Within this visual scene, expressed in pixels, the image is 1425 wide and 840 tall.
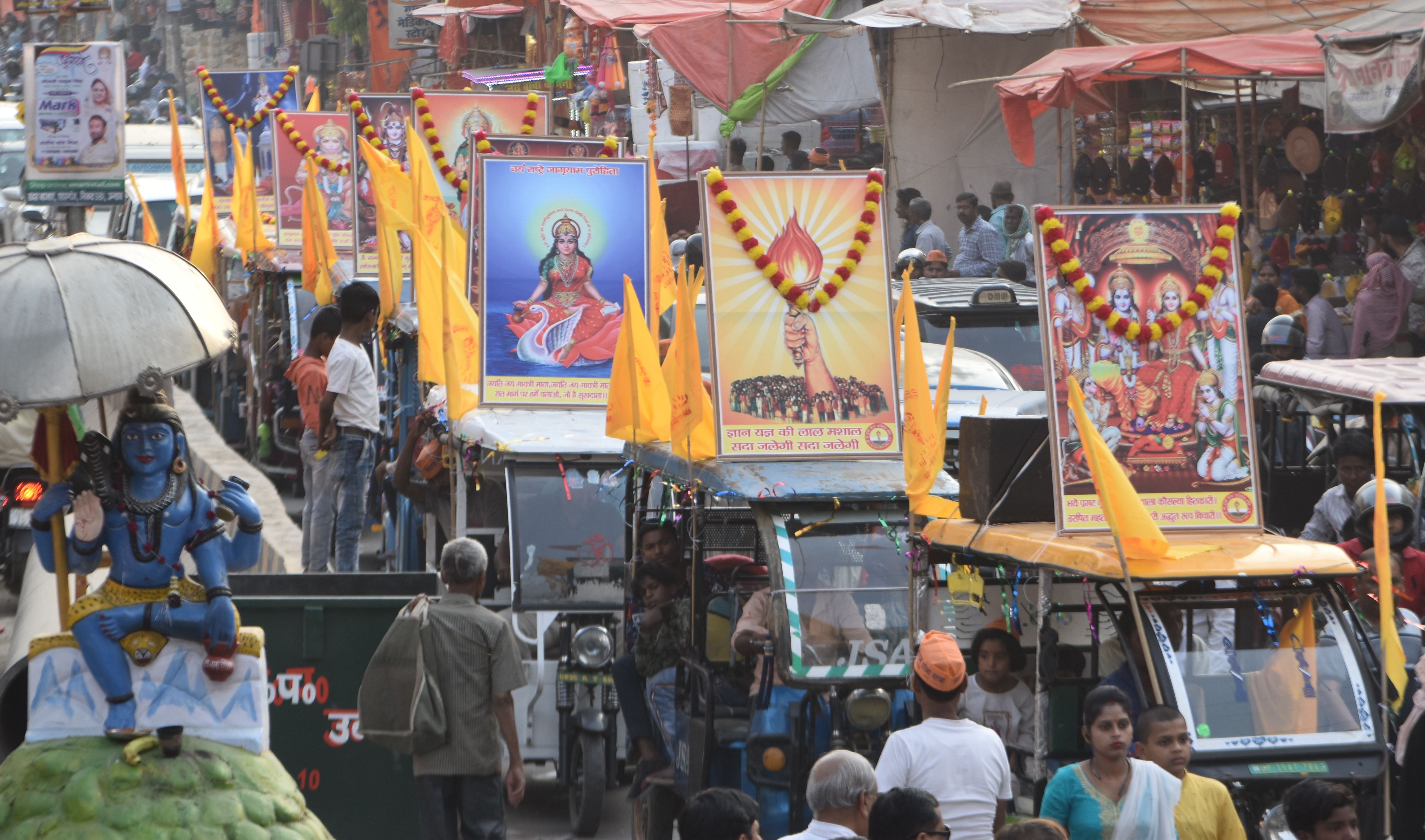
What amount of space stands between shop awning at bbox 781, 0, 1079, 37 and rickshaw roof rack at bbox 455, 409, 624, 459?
22.2 feet

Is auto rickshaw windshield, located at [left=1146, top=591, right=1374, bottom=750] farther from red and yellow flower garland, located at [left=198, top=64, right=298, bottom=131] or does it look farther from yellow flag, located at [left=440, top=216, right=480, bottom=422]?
red and yellow flower garland, located at [left=198, top=64, right=298, bottom=131]

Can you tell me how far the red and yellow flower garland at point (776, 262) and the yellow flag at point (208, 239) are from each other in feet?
36.1

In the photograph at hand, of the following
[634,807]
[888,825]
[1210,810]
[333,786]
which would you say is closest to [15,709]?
[333,786]

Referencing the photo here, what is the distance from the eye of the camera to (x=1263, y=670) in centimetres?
594

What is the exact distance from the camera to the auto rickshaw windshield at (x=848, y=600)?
6.18 metres

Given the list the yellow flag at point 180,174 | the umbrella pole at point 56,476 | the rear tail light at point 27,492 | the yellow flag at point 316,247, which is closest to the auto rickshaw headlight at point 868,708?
the umbrella pole at point 56,476

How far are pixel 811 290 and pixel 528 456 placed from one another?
192cm

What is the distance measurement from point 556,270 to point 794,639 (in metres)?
4.40

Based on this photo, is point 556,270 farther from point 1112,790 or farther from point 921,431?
point 1112,790

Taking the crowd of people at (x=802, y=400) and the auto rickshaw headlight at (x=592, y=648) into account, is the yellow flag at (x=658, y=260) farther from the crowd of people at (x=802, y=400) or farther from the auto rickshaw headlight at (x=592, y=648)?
the crowd of people at (x=802, y=400)

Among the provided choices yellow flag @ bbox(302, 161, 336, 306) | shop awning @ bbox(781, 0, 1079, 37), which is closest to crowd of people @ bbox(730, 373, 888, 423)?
yellow flag @ bbox(302, 161, 336, 306)

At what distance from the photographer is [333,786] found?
636 centimetres

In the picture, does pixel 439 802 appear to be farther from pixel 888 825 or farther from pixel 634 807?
pixel 888 825

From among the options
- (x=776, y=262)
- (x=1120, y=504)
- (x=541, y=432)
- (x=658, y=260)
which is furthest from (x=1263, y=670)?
(x=658, y=260)
